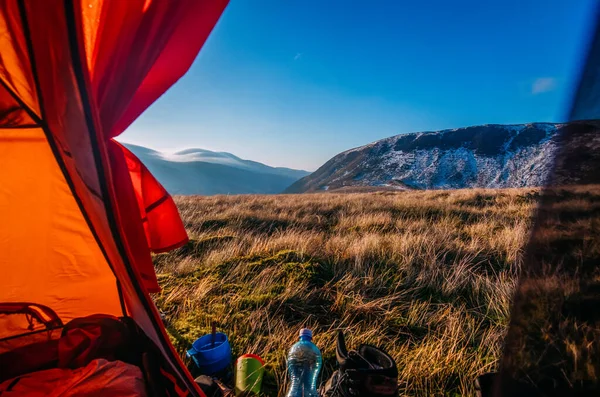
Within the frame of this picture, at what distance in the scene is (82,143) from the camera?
52.6 inches

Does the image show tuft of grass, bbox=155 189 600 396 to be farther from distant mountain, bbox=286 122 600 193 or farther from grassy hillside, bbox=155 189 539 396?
distant mountain, bbox=286 122 600 193

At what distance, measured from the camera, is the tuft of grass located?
7.15 feet

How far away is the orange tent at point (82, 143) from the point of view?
130 cm

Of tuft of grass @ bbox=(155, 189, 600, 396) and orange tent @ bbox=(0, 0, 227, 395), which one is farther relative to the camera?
tuft of grass @ bbox=(155, 189, 600, 396)

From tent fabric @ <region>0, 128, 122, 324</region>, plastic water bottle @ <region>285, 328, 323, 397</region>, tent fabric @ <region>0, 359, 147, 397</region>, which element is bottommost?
plastic water bottle @ <region>285, 328, 323, 397</region>

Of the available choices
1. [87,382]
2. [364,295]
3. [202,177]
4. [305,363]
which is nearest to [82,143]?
[87,382]

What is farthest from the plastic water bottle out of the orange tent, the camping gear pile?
the orange tent

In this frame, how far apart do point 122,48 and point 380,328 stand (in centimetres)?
264

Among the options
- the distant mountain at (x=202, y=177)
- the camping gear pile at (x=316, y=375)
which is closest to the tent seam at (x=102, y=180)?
the camping gear pile at (x=316, y=375)

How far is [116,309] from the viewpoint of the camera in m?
2.30

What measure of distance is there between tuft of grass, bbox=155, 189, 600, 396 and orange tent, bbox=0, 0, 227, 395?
86cm

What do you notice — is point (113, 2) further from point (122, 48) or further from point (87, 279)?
point (87, 279)

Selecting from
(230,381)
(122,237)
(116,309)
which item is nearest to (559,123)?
(122,237)

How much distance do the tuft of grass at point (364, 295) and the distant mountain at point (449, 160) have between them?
171 ft
